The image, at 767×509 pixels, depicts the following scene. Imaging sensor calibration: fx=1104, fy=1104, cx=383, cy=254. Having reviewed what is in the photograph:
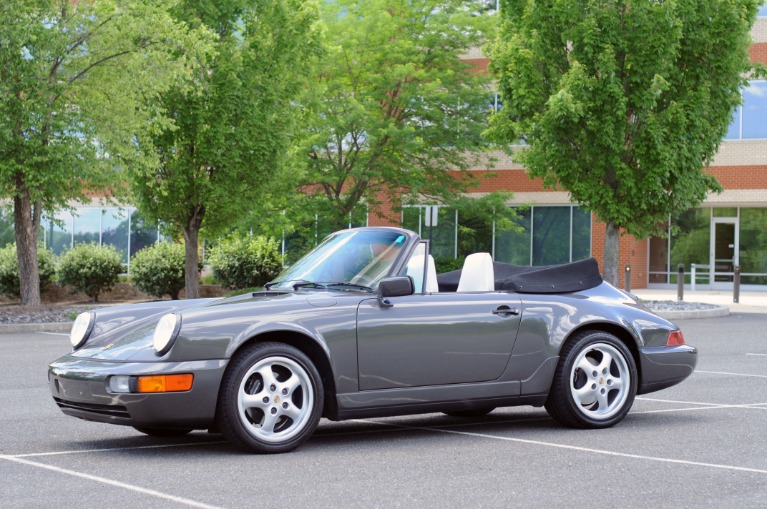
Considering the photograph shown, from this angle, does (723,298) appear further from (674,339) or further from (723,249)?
(674,339)

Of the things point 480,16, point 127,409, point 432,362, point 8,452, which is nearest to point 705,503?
point 432,362

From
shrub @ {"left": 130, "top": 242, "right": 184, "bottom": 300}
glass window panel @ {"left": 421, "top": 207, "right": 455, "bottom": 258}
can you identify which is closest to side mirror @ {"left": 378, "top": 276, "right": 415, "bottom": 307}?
shrub @ {"left": 130, "top": 242, "right": 184, "bottom": 300}

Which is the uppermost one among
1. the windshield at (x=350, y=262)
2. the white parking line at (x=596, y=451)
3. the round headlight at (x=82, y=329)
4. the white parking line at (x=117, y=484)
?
the windshield at (x=350, y=262)

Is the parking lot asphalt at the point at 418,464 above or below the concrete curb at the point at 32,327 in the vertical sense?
above

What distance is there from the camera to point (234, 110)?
24.1 m

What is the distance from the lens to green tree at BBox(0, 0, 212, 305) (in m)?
20.8

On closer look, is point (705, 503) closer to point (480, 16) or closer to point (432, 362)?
point (432, 362)

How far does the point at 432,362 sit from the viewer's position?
22.8ft

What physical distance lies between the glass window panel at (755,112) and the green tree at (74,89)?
21674 mm

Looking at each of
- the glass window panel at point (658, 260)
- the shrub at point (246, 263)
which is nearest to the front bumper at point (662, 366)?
the shrub at point (246, 263)

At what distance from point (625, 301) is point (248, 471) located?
10.8ft

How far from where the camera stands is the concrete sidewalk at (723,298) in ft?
90.3

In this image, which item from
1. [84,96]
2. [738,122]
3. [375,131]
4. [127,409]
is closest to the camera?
[127,409]

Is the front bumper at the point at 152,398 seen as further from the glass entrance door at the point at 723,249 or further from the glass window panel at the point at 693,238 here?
the glass entrance door at the point at 723,249
